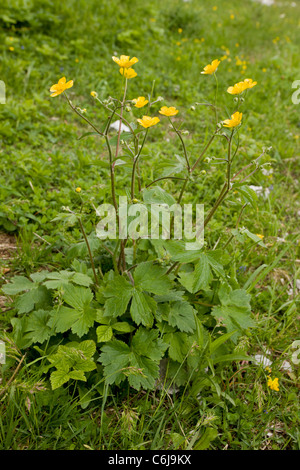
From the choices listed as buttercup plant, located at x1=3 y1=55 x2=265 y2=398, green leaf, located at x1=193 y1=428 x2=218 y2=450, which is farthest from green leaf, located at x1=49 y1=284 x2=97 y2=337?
green leaf, located at x1=193 y1=428 x2=218 y2=450

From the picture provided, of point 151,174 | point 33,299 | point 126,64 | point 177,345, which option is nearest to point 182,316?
point 177,345

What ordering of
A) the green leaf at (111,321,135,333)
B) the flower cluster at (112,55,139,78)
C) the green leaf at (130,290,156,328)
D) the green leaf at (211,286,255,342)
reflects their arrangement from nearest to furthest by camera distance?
the flower cluster at (112,55,139,78)
the green leaf at (130,290,156,328)
the green leaf at (111,321,135,333)
the green leaf at (211,286,255,342)

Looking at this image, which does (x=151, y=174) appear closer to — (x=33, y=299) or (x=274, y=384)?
(x=33, y=299)

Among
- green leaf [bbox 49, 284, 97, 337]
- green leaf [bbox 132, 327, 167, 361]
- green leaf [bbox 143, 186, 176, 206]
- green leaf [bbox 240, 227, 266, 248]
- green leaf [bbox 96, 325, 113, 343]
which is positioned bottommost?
green leaf [bbox 132, 327, 167, 361]

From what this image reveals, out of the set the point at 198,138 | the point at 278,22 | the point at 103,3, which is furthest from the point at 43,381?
the point at 278,22

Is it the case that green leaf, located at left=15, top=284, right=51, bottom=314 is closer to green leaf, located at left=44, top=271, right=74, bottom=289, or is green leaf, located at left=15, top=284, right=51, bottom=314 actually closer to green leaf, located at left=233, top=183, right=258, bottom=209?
green leaf, located at left=44, top=271, right=74, bottom=289

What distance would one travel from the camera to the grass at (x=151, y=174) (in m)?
1.62

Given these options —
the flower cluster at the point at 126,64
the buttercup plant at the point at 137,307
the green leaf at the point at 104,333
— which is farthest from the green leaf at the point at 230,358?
the flower cluster at the point at 126,64

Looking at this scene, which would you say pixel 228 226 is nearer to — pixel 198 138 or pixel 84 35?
pixel 198 138

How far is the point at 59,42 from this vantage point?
4.41 meters

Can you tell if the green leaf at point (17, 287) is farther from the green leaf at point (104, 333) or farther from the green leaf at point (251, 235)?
the green leaf at point (251, 235)

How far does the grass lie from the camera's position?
5.30 feet

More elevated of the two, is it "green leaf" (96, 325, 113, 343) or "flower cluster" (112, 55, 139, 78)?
"flower cluster" (112, 55, 139, 78)

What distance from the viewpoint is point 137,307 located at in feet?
5.27
